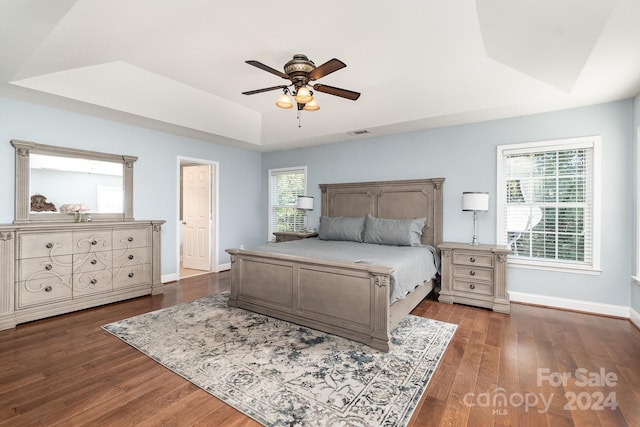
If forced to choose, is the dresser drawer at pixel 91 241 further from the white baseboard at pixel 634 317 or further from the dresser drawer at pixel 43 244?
the white baseboard at pixel 634 317

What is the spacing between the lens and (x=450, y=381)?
2.15 metres

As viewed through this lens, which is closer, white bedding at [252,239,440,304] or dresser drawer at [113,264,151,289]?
white bedding at [252,239,440,304]

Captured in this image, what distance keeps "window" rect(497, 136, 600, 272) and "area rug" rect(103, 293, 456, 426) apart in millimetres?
1799

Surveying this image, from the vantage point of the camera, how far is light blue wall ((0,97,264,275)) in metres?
3.46

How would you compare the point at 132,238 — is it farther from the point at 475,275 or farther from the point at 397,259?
the point at 475,275

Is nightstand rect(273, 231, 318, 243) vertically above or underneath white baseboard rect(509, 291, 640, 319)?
above

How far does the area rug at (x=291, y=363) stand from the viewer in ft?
6.05

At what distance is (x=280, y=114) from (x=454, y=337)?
4201 mm

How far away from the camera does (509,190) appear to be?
4090 millimetres

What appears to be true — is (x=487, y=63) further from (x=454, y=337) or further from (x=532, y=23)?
(x=454, y=337)

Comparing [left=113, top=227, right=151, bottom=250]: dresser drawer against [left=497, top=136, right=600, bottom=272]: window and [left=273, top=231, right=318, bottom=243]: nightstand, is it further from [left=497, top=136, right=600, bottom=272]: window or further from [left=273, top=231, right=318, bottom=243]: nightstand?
[left=497, top=136, right=600, bottom=272]: window

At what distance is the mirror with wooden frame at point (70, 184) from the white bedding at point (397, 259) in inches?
91.9

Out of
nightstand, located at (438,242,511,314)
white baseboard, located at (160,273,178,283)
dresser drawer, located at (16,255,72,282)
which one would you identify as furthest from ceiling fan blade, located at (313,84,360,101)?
white baseboard, located at (160,273,178,283)

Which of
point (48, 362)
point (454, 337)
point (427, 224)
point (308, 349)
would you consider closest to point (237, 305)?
point (308, 349)
